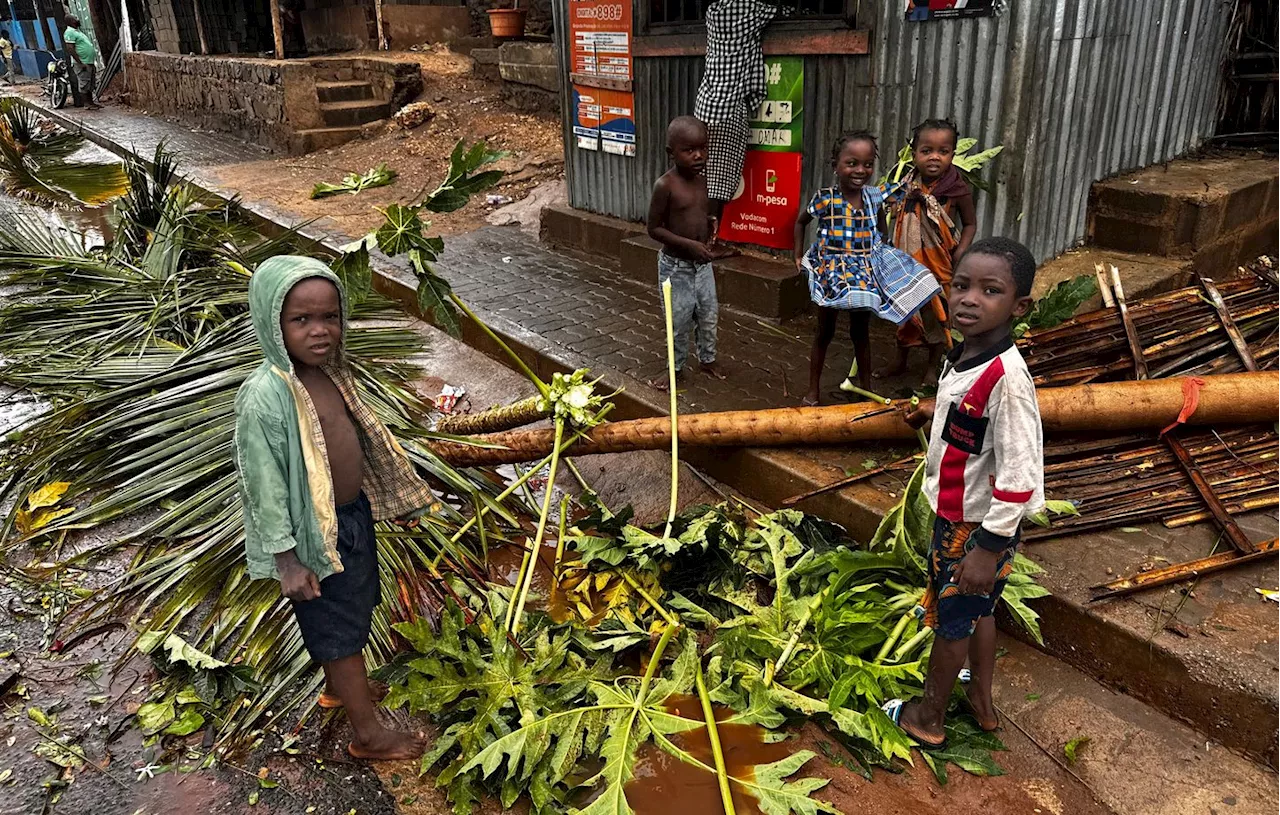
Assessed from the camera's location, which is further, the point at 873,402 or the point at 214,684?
the point at 873,402

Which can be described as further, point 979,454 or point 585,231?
point 585,231

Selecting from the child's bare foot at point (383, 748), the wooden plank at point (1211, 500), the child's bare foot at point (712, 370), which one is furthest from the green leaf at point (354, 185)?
the wooden plank at point (1211, 500)

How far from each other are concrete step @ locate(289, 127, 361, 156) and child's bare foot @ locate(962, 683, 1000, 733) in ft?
43.3

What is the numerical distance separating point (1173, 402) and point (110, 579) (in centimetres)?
462

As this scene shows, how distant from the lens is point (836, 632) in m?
2.93

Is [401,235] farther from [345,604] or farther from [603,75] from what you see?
[603,75]

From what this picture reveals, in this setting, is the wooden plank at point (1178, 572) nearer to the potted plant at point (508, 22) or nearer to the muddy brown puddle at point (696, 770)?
the muddy brown puddle at point (696, 770)

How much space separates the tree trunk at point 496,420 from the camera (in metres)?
4.15

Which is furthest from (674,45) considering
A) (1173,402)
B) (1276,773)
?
(1276,773)

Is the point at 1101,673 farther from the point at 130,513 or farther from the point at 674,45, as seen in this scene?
the point at 674,45

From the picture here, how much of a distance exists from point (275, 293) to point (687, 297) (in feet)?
9.18

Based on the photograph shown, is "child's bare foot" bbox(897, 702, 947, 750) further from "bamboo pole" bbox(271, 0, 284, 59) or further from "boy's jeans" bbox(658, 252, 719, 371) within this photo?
"bamboo pole" bbox(271, 0, 284, 59)

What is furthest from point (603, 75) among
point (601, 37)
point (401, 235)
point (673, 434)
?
point (673, 434)

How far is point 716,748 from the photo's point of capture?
8.20ft
